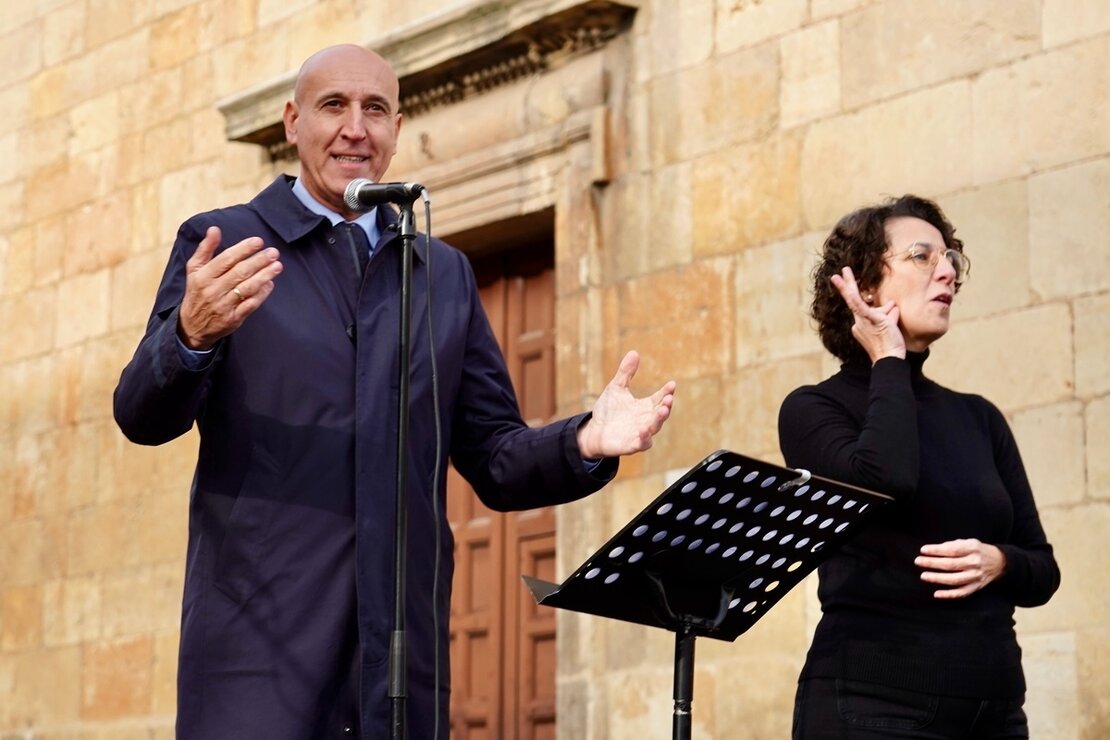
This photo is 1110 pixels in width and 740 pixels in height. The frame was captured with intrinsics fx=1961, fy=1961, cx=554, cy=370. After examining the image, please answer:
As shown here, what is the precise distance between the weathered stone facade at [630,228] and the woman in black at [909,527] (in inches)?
72.4

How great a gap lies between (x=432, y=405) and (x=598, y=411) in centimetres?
30

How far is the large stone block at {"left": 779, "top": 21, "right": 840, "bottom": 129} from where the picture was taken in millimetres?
6984

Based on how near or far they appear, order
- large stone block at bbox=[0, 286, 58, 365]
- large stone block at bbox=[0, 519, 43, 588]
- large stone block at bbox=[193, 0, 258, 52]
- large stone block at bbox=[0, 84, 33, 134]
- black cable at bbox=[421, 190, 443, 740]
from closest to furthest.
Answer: black cable at bbox=[421, 190, 443, 740] → large stone block at bbox=[193, 0, 258, 52] → large stone block at bbox=[0, 519, 43, 588] → large stone block at bbox=[0, 286, 58, 365] → large stone block at bbox=[0, 84, 33, 134]

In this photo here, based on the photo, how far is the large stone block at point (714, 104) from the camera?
23.8 ft

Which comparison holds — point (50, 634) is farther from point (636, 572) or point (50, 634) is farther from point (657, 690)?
point (636, 572)

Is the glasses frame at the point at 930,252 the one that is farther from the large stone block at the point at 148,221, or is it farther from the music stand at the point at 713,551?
the large stone block at the point at 148,221

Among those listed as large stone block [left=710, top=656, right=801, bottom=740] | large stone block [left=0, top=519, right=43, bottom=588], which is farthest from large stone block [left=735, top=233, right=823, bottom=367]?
large stone block [left=0, top=519, right=43, bottom=588]

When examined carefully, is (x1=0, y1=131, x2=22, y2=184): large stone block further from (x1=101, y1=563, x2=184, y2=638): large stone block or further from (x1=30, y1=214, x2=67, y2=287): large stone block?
(x1=101, y1=563, x2=184, y2=638): large stone block

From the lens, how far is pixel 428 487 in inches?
136

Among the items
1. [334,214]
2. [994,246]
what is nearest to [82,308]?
[994,246]

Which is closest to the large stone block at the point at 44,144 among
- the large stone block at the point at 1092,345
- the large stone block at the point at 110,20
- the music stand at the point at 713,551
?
the large stone block at the point at 110,20

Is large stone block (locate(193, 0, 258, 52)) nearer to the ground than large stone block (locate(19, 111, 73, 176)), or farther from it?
farther from it

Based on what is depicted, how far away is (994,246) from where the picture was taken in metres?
6.33

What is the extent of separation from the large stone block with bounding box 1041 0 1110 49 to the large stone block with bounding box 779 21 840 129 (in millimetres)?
898
